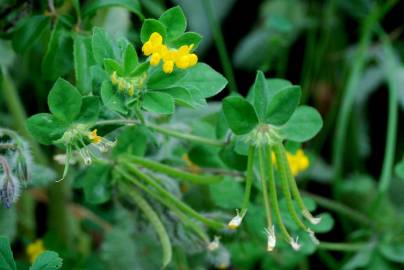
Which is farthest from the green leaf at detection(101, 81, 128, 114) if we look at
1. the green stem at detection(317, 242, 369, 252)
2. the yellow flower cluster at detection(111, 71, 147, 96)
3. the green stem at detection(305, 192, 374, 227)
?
the green stem at detection(305, 192, 374, 227)

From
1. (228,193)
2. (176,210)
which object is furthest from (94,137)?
(228,193)

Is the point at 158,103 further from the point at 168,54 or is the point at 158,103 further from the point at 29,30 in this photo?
the point at 29,30

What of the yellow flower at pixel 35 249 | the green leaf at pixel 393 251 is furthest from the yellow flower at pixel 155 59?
the green leaf at pixel 393 251

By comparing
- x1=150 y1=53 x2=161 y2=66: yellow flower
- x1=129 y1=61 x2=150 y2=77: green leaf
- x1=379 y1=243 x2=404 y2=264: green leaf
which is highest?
x1=150 y1=53 x2=161 y2=66: yellow flower

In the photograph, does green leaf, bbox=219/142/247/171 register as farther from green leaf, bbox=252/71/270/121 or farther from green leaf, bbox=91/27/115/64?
green leaf, bbox=91/27/115/64

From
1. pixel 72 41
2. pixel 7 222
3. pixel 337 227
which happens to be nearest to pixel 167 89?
pixel 72 41

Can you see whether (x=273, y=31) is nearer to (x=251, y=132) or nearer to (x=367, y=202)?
(x=367, y=202)
